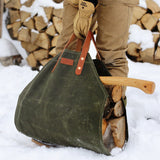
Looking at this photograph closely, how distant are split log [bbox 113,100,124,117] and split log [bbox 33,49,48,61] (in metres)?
1.61

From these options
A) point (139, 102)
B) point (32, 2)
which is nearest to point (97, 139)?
point (139, 102)

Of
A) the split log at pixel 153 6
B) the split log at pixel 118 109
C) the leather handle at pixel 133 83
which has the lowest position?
the split log at pixel 118 109

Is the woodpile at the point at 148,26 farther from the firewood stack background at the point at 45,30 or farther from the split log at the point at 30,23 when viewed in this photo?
the split log at the point at 30,23

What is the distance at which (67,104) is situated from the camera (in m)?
0.72

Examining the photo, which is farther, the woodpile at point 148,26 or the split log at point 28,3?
the split log at point 28,3

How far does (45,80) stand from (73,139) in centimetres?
27

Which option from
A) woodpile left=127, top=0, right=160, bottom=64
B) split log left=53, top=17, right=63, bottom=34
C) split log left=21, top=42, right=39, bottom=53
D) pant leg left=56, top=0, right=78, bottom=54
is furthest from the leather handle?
split log left=21, top=42, right=39, bottom=53

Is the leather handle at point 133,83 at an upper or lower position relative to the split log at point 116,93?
upper

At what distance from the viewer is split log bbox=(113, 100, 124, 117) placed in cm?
80

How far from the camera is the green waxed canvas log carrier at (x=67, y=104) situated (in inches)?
27.6

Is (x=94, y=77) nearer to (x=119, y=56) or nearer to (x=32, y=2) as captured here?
(x=119, y=56)

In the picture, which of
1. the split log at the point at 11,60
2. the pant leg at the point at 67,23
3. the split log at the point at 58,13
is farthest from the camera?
the split log at the point at 11,60

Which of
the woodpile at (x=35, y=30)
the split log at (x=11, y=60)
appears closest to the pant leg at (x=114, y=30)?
the woodpile at (x=35, y=30)

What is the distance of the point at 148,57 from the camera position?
194 centimetres
